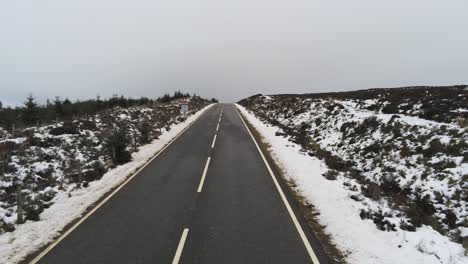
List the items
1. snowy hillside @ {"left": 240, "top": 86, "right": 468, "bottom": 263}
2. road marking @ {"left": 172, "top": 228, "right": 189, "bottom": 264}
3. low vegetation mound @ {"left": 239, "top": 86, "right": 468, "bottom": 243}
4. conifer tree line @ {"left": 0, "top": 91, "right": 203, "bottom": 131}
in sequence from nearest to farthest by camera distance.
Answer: road marking @ {"left": 172, "top": 228, "right": 189, "bottom": 264} < snowy hillside @ {"left": 240, "top": 86, "right": 468, "bottom": 263} < low vegetation mound @ {"left": 239, "top": 86, "right": 468, "bottom": 243} < conifer tree line @ {"left": 0, "top": 91, "right": 203, "bottom": 131}

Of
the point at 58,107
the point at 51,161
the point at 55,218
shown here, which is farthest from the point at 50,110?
the point at 55,218

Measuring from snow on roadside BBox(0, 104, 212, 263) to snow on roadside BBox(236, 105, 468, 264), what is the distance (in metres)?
7.64

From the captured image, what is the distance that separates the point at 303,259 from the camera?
6.91 metres

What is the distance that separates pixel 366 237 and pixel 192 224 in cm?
462

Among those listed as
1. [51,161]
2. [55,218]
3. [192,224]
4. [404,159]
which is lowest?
[55,218]

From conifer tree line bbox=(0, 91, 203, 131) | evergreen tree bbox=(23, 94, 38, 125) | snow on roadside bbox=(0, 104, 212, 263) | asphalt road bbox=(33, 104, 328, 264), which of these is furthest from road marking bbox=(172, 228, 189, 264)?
evergreen tree bbox=(23, 94, 38, 125)

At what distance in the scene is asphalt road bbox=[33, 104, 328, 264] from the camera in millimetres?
7156

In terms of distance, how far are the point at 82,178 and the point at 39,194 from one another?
2227 millimetres

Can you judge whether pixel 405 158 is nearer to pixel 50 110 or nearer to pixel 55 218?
pixel 55 218

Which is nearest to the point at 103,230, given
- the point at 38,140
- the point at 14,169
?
the point at 14,169

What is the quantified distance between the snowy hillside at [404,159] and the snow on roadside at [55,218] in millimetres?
8209

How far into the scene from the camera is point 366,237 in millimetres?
7809

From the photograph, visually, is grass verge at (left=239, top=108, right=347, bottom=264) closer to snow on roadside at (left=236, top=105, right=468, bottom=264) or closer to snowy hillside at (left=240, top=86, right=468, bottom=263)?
snow on roadside at (left=236, top=105, right=468, bottom=264)

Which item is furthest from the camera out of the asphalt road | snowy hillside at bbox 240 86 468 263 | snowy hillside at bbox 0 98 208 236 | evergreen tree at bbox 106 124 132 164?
evergreen tree at bbox 106 124 132 164
